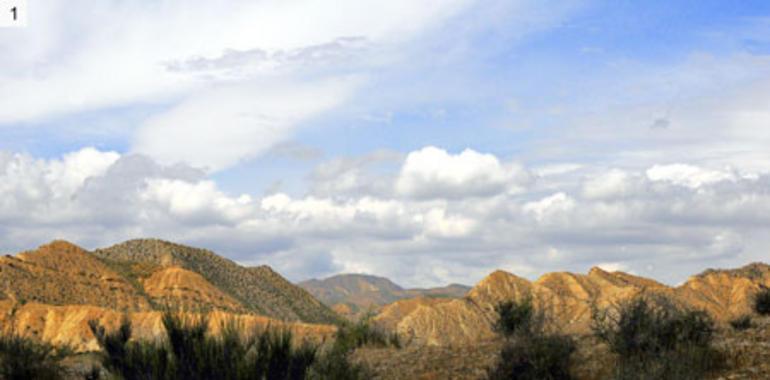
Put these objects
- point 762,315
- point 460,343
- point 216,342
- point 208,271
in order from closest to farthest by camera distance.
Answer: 1. point 216,342
2. point 460,343
3. point 762,315
4. point 208,271

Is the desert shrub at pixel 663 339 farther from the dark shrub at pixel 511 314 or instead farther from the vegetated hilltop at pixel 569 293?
the vegetated hilltop at pixel 569 293

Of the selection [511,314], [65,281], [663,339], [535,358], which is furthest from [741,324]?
[65,281]

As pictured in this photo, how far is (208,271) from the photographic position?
111m

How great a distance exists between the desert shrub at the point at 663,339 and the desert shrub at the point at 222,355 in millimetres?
5906

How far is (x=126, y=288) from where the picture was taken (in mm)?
95812

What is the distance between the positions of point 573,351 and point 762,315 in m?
11.1

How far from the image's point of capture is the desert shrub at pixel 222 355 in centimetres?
1320

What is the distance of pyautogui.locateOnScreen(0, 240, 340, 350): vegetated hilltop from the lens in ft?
264

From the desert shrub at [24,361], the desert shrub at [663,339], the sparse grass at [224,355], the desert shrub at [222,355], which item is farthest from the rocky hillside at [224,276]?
the desert shrub at [222,355]

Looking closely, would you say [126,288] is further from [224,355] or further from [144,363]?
[224,355]

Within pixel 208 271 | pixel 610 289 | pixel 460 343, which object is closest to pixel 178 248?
pixel 208 271

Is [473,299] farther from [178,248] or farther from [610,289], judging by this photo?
[178,248]

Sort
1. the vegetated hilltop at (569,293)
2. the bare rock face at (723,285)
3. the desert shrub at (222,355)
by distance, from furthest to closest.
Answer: the bare rock face at (723,285) < the vegetated hilltop at (569,293) < the desert shrub at (222,355)

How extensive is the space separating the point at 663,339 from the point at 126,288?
85350 mm
